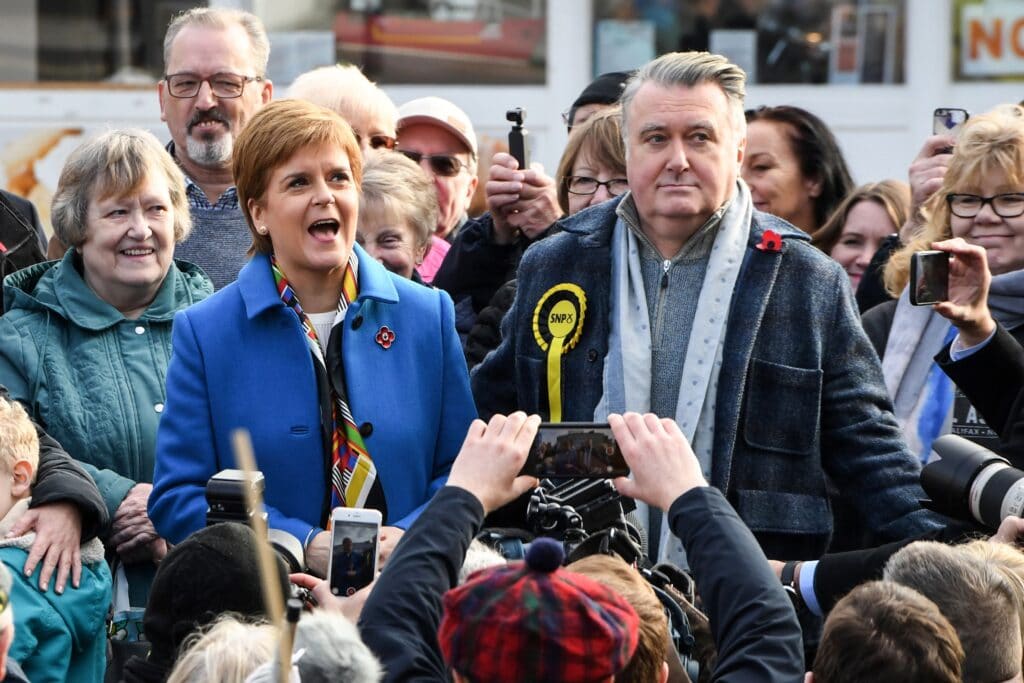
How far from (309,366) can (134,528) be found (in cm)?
66

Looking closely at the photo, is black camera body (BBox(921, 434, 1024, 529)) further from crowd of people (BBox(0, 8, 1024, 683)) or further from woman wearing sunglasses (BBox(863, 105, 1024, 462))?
woman wearing sunglasses (BBox(863, 105, 1024, 462))

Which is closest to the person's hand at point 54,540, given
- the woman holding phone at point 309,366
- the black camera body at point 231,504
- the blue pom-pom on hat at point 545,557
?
the woman holding phone at point 309,366

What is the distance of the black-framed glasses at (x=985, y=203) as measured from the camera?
4.73 meters

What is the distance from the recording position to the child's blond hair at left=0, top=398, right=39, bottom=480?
4.16m

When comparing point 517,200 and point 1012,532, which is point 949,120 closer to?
point 517,200

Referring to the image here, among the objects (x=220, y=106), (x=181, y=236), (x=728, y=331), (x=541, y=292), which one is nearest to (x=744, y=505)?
(x=728, y=331)

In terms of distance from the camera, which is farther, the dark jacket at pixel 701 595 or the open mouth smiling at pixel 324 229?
the open mouth smiling at pixel 324 229

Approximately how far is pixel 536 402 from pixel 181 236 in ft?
→ 3.86

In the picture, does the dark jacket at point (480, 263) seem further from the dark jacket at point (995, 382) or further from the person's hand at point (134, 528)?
the dark jacket at point (995, 382)

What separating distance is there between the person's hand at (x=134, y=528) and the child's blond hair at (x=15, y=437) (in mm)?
254

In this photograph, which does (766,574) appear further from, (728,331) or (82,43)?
(82,43)

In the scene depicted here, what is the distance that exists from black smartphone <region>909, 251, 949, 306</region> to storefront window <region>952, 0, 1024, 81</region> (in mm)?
4933

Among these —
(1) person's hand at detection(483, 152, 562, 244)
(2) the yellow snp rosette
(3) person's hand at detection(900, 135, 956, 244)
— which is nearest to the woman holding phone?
(2) the yellow snp rosette

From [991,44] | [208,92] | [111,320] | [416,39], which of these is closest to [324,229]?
[111,320]
